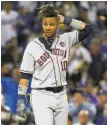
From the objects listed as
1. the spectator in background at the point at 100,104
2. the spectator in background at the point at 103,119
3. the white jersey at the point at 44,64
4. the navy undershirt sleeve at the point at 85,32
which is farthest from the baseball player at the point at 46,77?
the spectator in background at the point at 100,104

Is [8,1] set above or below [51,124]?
above

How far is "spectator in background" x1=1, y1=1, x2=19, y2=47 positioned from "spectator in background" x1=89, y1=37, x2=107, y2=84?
71.9 inches

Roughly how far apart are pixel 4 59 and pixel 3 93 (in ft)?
5.94

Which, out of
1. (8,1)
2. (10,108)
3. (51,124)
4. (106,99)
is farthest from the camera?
(8,1)

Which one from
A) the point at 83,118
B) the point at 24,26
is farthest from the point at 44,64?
the point at 24,26

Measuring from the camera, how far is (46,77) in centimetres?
614

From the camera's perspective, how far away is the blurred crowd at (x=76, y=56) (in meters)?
10.4

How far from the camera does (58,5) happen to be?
1358 centimetres

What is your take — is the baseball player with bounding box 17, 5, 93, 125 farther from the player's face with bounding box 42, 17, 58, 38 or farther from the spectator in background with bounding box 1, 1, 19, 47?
the spectator in background with bounding box 1, 1, 19, 47

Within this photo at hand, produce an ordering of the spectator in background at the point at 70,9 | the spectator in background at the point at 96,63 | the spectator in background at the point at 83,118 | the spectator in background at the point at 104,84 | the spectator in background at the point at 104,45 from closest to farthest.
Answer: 1. the spectator in background at the point at 83,118
2. the spectator in background at the point at 104,84
3. the spectator in background at the point at 96,63
4. the spectator in background at the point at 104,45
5. the spectator in background at the point at 70,9

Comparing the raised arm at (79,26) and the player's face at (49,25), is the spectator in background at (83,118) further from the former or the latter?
the player's face at (49,25)

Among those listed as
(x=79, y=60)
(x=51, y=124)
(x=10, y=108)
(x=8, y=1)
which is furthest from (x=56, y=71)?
(x=8, y=1)

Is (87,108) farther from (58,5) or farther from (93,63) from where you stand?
(58,5)

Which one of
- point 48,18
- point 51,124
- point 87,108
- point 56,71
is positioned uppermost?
point 48,18
